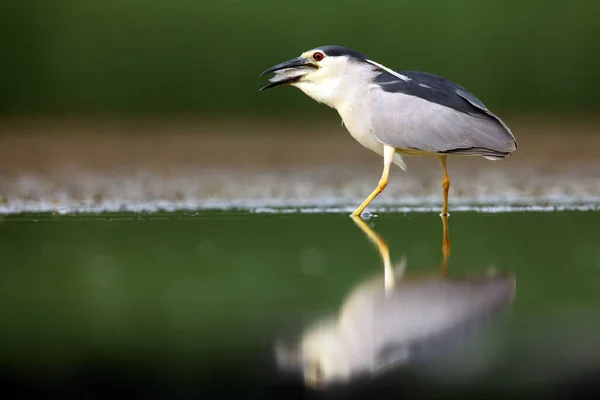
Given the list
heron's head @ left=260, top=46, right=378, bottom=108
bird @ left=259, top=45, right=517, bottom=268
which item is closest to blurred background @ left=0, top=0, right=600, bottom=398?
bird @ left=259, top=45, right=517, bottom=268

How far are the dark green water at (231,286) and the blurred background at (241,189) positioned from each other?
0.02 m

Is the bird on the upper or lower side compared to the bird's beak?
lower

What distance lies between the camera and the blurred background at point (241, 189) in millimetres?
3916

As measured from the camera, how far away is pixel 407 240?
6812mm

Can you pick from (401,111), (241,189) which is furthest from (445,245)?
(241,189)

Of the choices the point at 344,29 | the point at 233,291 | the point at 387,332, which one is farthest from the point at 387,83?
the point at 344,29

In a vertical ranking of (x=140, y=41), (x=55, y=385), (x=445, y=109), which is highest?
(x=140, y=41)

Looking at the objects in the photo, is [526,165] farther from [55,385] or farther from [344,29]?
[55,385]

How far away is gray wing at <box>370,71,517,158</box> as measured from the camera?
8.12m

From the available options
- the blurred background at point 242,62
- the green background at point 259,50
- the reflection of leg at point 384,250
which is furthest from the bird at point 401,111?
the green background at point 259,50

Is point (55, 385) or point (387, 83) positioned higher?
point (387, 83)

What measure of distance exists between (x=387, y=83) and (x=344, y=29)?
33.1 feet

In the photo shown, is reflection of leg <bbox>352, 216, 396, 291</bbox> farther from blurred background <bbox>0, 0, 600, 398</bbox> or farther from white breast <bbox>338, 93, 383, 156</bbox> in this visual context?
white breast <bbox>338, 93, 383, 156</bbox>

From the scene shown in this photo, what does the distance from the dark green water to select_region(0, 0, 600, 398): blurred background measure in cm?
2
